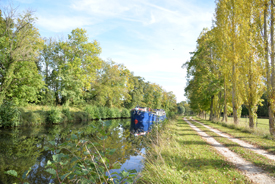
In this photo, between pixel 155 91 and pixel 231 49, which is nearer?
pixel 231 49

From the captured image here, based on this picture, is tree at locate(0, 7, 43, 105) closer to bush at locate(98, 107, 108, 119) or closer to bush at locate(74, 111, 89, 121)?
bush at locate(74, 111, 89, 121)

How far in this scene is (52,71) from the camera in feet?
97.3

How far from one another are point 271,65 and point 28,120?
21975 mm

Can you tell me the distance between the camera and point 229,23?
643 inches

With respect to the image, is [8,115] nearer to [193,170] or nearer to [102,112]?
[102,112]

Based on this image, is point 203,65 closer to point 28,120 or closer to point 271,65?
point 271,65

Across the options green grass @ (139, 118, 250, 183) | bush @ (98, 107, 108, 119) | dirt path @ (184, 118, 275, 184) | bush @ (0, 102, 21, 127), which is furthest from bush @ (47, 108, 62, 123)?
dirt path @ (184, 118, 275, 184)

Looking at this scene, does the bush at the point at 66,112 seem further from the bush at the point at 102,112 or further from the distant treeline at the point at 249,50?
the distant treeline at the point at 249,50

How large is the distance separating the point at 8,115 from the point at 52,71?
46.6 ft

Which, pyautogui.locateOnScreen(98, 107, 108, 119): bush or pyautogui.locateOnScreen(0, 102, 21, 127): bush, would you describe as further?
pyautogui.locateOnScreen(98, 107, 108, 119): bush

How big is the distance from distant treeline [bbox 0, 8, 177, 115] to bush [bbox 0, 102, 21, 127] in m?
1.42

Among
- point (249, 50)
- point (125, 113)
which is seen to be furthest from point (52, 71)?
point (249, 50)

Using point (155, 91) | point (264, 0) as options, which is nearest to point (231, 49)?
point (264, 0)

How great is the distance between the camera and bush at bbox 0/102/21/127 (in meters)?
16.5
